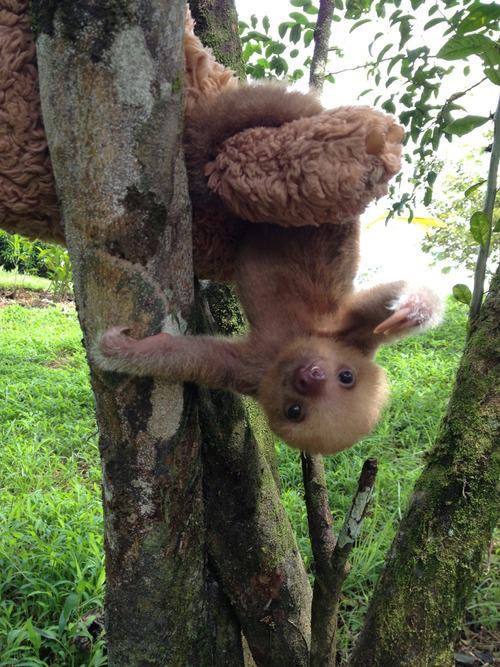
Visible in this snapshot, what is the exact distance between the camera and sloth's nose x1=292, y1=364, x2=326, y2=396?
6.43ft

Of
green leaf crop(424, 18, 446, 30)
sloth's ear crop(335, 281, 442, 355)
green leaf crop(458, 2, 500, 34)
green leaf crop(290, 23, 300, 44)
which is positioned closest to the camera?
green leaf crop(458, 2, 500, 34)

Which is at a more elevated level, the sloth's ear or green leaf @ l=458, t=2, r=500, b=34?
green leaf @ l=458, t=2, r=500, b=34

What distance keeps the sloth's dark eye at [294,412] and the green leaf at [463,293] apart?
645mm

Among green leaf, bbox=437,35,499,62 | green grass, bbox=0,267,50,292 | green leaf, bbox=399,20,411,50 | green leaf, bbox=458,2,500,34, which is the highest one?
green leaf, bbox=458,2,500,34

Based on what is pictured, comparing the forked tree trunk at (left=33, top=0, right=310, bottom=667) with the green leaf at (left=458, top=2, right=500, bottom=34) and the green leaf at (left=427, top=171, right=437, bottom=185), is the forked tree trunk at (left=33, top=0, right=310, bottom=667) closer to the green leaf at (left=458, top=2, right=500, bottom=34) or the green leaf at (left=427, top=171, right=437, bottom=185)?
the green leaf at (left=458, top=2, right=500, bottom=34)

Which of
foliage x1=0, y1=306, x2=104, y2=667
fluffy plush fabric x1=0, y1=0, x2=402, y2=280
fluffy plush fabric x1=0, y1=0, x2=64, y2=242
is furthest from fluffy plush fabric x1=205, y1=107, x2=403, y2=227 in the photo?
foliage x1=0, y1=306, x2=104, y2=667

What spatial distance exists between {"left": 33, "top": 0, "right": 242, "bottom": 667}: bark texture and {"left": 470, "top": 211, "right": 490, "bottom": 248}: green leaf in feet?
2.82

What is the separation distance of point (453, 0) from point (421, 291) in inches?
66.6

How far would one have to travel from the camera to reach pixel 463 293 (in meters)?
1.95

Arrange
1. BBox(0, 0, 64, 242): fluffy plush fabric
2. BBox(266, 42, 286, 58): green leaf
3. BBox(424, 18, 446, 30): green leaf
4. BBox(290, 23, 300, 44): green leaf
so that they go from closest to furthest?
BBox(0, 0, 64, 242): fluffy plush fabric → BBox(424, 18, 446, 30): green leaf → BBox(290, 23, 300, 44): green leaf → BBox(266, 42, 286, 58): green leaf

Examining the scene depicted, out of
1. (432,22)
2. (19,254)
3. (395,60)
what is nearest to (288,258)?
(432,22)

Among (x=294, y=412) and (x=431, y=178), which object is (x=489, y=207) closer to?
(x=294, y=412)

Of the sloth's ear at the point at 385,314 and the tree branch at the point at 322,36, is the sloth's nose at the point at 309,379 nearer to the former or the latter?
the sloth's ear at the point at 385,314

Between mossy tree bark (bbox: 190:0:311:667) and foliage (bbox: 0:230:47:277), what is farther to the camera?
foliage (bbox: 0:230:47:277)
